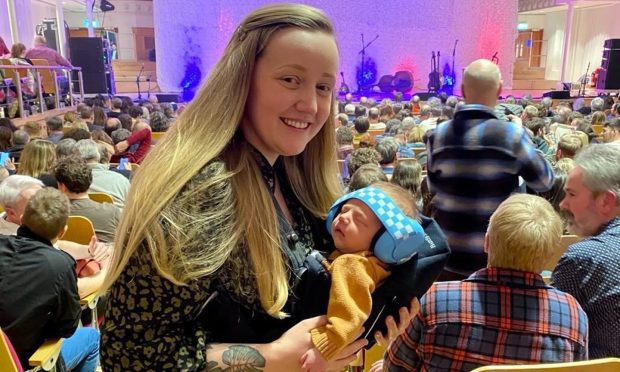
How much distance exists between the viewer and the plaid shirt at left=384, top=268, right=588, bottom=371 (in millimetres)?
1404

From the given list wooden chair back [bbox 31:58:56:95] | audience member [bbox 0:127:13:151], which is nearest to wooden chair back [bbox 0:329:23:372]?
audience member [bbox 0:127:13:151]

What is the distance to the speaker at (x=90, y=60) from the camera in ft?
39.2

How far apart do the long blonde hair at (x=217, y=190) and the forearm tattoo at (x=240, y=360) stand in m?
0.08

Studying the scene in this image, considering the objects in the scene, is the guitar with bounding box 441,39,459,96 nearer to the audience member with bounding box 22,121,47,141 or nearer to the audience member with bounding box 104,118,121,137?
the audience member with bounding box 104,118,121,137

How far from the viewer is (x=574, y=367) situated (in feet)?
3.81

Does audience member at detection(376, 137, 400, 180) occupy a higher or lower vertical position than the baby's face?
lower

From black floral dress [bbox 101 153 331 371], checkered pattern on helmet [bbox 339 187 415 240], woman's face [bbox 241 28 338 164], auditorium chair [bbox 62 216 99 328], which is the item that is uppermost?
woman's face [bbox 241 28 338 164]

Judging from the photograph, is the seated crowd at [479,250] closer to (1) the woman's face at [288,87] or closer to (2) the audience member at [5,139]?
(1) the woman's face at [288,87]

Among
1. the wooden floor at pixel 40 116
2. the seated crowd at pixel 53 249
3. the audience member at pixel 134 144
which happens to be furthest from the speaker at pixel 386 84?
the seated crowd at pixel 53 249

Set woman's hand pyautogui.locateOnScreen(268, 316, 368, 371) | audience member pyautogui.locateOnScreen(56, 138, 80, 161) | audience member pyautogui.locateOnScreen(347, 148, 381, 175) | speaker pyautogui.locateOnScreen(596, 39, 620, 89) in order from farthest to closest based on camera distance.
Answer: speaker pyautogui.locateOnScreen(596, 39, 620, 89) → audience member pyautogui.locateOnScreen(56, 138, 80, 161) → audience member pyautogui.locateOnScreen(347, 148, 381, 175) → woman's hand pyautogui.locateOnScreen(268, 316, 368, 371)

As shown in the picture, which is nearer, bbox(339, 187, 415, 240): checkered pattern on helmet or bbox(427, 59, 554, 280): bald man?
bbox(339, 187, 415, 240): checkered pattern on helmet

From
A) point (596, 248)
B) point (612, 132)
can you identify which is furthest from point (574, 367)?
point (612, 132)

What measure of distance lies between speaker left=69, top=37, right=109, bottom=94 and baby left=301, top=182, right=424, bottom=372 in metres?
12.6

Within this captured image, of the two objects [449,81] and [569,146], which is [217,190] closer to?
[569,146]
